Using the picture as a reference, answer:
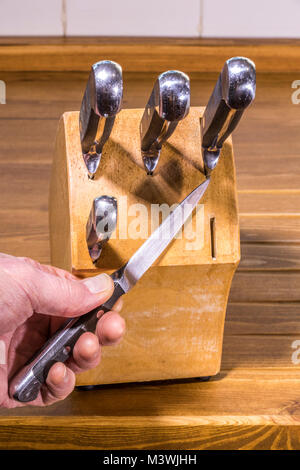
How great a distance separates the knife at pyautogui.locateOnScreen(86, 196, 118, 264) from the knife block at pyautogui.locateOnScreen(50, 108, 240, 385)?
0.09 feet

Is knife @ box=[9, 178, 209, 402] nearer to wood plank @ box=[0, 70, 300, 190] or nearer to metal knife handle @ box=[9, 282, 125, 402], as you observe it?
metal knife handle @ box=[9, 282, 125, 402]

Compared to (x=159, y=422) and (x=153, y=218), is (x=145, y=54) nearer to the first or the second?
(x=153, y=218)

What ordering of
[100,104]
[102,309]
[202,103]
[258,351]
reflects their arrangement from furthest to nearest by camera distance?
[202,103] < [258,351] < [102,309] < [100,104]

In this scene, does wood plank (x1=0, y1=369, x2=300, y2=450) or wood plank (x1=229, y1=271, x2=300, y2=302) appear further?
wood plank (x1=229, y1=271, x2=300, y2=302)

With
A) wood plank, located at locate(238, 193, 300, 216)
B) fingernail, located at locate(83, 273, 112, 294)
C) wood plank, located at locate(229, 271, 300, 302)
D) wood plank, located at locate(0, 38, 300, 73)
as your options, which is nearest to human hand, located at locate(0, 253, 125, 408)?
fingernail, located at locate(83, 273, 112, 294)

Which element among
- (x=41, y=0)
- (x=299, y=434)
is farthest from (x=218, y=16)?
(x=299, y=434)

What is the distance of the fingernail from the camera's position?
517mm

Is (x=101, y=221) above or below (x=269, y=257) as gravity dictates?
below

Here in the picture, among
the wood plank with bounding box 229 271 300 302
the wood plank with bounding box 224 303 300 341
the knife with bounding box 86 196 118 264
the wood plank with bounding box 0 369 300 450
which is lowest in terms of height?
the wood plank with bounding box 0 369 300 450

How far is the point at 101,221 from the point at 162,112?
0.10 m

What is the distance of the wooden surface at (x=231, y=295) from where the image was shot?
0.59 metres

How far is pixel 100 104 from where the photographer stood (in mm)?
447

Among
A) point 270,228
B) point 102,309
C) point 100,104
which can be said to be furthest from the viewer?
point 270,228

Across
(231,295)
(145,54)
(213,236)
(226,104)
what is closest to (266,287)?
(231,295)
